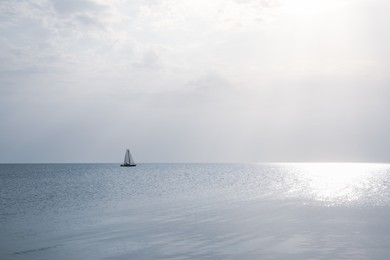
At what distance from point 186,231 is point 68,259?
12.5 m

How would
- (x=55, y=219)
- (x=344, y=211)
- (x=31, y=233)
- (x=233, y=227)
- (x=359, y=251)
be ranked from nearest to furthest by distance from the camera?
(x=359, y=251) → (x=31, y=233) → (x=233, y=227) → (x=55, y=219) → (x=344, y=211)

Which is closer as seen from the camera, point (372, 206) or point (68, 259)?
point (68, 259)

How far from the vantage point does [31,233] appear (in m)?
37.3

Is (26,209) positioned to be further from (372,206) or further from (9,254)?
(372,206)

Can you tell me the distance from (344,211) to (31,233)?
3779cm

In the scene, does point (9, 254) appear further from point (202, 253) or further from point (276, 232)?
point (276, 232)

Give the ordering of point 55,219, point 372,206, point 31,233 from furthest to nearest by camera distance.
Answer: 1. point 372,206
2. point 55,219
3. point 31,233

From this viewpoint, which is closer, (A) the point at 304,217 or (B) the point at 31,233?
(B) the point at 31,233

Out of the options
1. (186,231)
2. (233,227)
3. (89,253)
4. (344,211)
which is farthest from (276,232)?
(344,211)

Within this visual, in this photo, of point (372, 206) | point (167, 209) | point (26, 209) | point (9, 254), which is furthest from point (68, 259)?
point (372, 206)

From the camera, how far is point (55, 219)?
4609cm

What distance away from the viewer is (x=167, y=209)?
55.5 meters

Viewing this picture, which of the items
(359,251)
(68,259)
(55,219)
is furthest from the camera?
(55,219)

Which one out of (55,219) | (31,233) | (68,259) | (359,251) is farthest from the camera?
(55,219)
